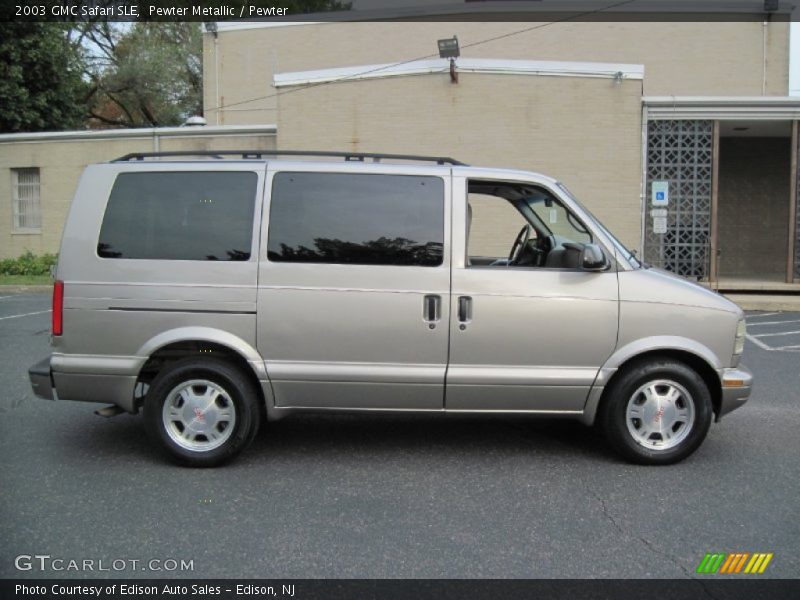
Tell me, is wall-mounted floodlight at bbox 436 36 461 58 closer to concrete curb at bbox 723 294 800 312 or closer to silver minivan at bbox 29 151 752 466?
concrete curb at bbox 723 294 800 312

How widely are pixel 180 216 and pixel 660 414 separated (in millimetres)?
3588

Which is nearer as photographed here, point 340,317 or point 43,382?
point 340,317

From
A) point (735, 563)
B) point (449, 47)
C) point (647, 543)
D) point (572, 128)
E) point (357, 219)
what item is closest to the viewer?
point (735, 563)

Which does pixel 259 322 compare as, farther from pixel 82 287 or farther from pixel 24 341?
pixel 24 341

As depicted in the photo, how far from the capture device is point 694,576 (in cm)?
351

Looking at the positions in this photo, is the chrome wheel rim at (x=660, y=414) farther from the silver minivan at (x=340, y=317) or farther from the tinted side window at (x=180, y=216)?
the tinted side window at (x=180, y=216)

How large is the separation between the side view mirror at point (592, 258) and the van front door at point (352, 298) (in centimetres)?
93

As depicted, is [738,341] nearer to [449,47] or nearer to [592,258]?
[592,258]

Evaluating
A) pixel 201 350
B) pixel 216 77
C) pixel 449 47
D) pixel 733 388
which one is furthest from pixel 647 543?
pixel 216 77

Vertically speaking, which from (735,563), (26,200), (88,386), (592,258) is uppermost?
(26,200)

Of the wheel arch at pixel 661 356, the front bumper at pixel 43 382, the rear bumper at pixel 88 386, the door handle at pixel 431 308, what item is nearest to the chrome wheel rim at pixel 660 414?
the wheel arch at pixel 661 356

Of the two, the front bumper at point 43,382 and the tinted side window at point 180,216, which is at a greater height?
the tinted side window at point 180,216

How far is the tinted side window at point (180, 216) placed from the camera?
493 cm

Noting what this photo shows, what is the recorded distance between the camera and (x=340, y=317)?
4.85m
